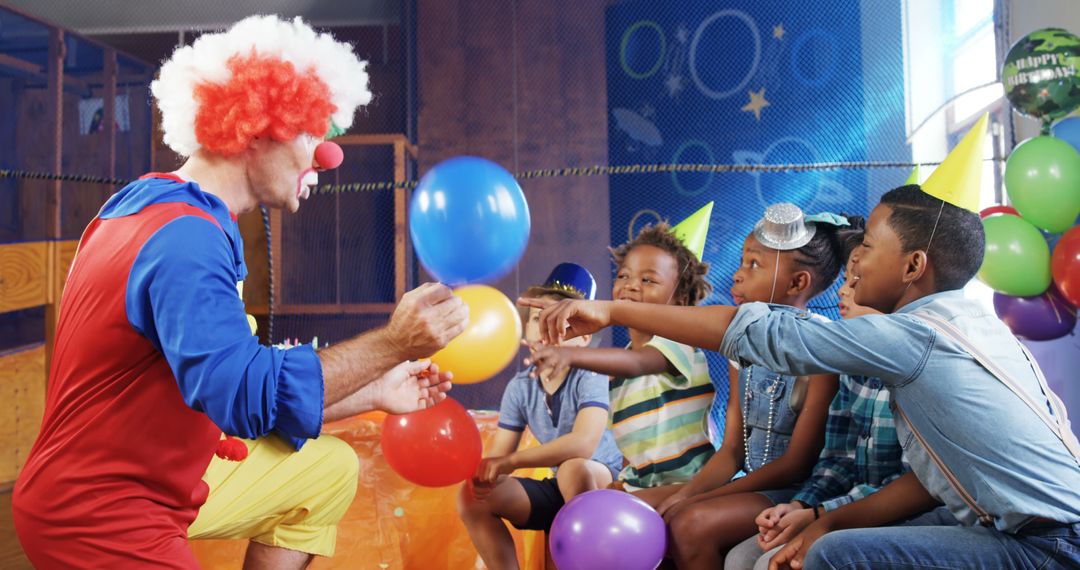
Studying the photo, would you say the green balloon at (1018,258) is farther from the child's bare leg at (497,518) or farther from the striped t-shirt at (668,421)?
the child's bare leg at (497,518)

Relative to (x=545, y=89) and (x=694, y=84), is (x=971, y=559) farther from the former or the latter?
(x=545, y=89)

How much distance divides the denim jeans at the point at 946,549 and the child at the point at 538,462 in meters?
1.02

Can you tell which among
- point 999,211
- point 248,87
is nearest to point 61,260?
point 248,87

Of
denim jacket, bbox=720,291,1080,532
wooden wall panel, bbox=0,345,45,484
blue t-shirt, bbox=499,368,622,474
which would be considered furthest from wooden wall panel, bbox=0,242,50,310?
denim jacket, bbox=720,291,1080,532

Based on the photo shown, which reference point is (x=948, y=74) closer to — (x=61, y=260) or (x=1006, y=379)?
(x=1006, y=379)

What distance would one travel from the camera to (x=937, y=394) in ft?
5.34

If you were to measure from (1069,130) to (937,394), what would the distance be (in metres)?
1.90

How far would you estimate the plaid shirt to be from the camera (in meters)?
2.01

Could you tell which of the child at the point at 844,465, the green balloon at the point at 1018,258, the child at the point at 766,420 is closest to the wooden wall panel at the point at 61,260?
the child at the point at 766,420

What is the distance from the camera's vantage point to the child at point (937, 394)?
5.15 ft

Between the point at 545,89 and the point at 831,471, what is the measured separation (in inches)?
157

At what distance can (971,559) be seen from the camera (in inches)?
61.6

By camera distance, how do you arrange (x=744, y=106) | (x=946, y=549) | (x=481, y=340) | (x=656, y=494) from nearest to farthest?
(x=946, y=549)
(x=481, y=340)
(x=656, y=494)
(x=744, y=106)

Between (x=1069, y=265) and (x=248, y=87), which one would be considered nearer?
(x=248, y=87)
